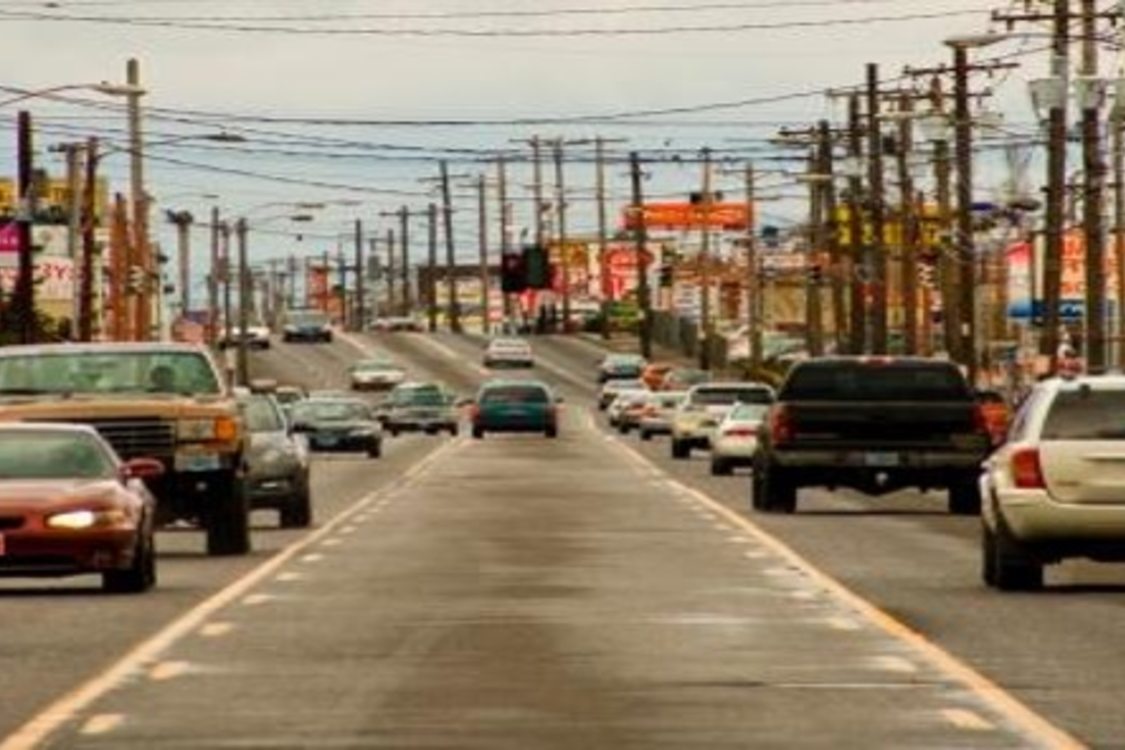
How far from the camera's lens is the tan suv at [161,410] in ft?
121

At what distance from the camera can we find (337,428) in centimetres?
8981

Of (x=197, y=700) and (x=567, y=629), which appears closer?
(x=197, y=700)

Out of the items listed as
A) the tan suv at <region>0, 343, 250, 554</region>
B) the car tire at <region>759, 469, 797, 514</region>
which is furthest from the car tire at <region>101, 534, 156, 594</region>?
the car tire at <region>759, 469, 797, 514</region>

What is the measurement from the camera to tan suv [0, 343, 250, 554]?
36906 millimetres

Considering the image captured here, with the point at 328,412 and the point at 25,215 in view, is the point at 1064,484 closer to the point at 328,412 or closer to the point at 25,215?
the point at 25,215

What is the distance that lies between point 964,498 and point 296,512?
28.2ft

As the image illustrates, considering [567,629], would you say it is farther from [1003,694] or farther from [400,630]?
[1003,694]

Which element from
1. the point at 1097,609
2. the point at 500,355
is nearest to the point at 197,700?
the point at 1097,609

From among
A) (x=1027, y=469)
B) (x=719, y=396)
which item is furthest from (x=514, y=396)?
(x=1027, y=469)

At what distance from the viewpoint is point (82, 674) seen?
858 inches

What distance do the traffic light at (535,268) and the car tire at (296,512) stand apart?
93.6m

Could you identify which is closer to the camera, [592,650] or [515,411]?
[592,650]

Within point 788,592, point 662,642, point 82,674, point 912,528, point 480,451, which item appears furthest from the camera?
point 480,451

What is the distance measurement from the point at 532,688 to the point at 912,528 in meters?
24.5
